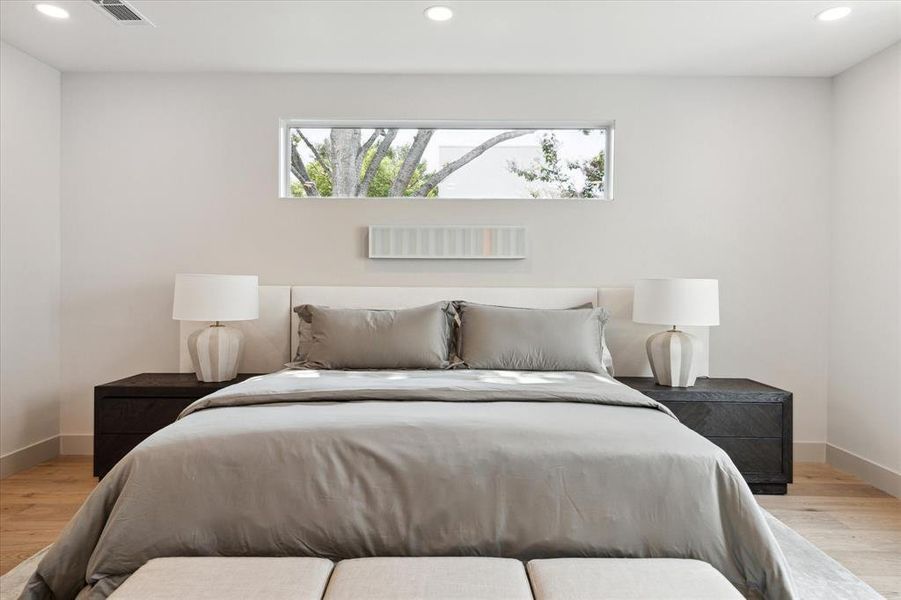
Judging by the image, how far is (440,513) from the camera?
1.80 meters

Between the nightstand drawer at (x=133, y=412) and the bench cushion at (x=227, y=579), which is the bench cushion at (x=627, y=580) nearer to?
the bench cushion at (x=227, y=579)

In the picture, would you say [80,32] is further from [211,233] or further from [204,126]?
[211,233]

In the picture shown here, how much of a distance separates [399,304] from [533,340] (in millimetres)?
962

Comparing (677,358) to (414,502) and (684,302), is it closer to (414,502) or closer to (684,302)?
(684,302)

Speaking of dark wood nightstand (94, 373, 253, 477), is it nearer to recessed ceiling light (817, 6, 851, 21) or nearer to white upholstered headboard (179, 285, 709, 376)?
white upholstered headboard (179, 285, 709, 376)

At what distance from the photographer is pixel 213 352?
3.49 meters

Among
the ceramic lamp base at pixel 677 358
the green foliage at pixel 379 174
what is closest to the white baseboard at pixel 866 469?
the ceramic lamp base at pixel 677 358

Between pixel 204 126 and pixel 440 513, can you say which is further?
pixel 204 126

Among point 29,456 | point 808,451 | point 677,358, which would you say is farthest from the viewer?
point 808,451

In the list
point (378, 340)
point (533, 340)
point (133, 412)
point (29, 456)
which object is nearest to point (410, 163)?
point (378, 340)

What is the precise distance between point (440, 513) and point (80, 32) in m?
3.29

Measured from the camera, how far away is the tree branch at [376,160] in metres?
4.16

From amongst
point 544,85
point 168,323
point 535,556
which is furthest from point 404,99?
point 535,556

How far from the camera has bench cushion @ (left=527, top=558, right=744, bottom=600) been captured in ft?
4.65
